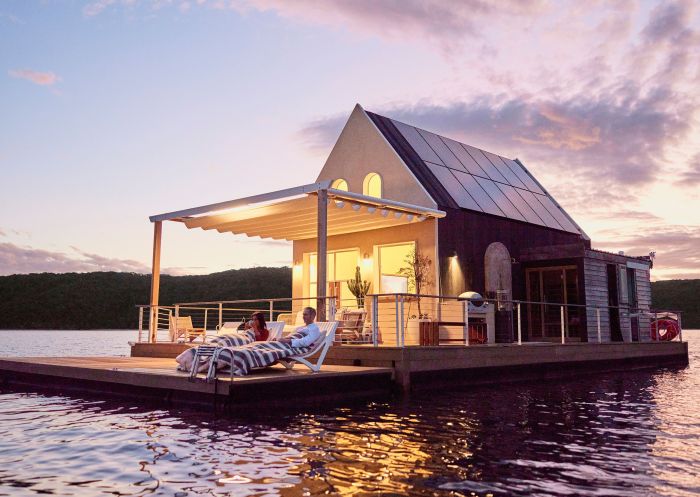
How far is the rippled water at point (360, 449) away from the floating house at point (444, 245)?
607 centimetres

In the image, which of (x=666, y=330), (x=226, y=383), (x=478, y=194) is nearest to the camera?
(x=226, y=383)

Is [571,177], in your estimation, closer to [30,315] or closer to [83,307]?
[83,307]

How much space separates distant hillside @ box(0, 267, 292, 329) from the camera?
6462cm

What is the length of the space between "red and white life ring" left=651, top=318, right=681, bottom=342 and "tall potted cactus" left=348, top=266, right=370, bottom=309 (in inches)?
400

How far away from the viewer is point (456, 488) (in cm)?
468

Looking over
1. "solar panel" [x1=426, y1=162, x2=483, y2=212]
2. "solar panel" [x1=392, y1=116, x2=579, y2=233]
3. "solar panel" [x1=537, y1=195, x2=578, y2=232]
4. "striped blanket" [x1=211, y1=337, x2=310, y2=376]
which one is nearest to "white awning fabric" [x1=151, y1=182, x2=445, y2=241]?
"solar panel" [x1=426, y1=162, x2=483, y2=212]

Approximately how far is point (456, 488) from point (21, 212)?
20.3m

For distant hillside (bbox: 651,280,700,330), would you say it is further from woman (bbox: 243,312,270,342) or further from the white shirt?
the white shirt

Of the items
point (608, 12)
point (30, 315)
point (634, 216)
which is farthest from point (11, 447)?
point (30, 315)

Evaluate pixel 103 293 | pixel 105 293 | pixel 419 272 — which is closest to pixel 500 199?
pixel 419 272

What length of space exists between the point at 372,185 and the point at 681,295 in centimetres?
7358

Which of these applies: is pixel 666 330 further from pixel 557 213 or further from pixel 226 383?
pixel 226 383

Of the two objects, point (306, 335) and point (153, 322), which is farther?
point (153, 322)

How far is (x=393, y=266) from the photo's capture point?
1661cm
